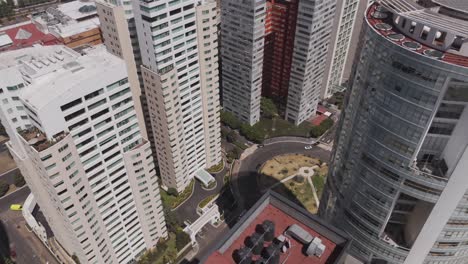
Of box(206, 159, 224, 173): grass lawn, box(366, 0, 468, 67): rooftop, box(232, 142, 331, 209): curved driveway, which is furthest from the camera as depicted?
box(206, 159, 224, 173): grass lawn

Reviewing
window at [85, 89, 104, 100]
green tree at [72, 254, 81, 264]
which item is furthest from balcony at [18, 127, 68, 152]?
green tree at [72, 254, 81, 264]

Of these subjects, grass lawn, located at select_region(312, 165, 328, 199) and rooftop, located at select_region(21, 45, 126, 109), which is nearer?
rooftop, located at select_region(21, 45, 126, 109)

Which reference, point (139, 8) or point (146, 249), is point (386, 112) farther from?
point (146, 249)

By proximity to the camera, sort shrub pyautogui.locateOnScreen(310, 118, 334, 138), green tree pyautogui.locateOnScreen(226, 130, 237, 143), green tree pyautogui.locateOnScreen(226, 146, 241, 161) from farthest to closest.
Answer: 1. shrub pyautogui.locateOnScreen(310, 118, 334, 138)
2. green tree pyautogui.locateOnScreen(226, 130, 237, 143)
3. green tree pyautogui.locateOnScreen(226, 146, 241, 161)

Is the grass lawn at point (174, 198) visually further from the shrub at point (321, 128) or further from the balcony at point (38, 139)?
the balcony at point (38, 139)

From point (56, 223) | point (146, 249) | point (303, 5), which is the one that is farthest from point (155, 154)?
point (303, 5)

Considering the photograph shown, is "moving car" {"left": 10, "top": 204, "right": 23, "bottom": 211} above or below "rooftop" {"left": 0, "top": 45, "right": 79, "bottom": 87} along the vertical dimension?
below

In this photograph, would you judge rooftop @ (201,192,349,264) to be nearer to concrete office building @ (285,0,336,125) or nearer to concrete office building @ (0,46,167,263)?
concrete office building @ (0,46,167,263)
